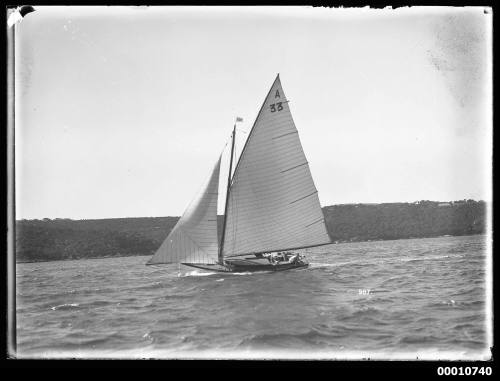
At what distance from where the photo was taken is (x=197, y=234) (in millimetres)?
26672

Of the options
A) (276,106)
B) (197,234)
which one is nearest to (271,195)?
(197,234)

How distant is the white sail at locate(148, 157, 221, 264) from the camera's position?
25891 mm

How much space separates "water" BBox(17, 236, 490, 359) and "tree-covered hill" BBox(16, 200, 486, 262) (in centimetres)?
100

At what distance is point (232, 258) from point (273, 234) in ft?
13.1

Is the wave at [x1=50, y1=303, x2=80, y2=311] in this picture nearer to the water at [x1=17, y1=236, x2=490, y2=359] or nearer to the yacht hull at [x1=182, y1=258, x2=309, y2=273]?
the water at [x1=17, y1=236, x2=490, y2=359]

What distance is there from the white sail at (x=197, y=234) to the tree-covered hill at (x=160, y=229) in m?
4.68

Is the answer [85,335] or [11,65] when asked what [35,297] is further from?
[11,65]

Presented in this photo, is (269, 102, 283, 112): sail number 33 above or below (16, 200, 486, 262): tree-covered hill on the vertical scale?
above

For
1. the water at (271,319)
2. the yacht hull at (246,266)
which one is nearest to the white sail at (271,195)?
the yacht hull at (246,266)
